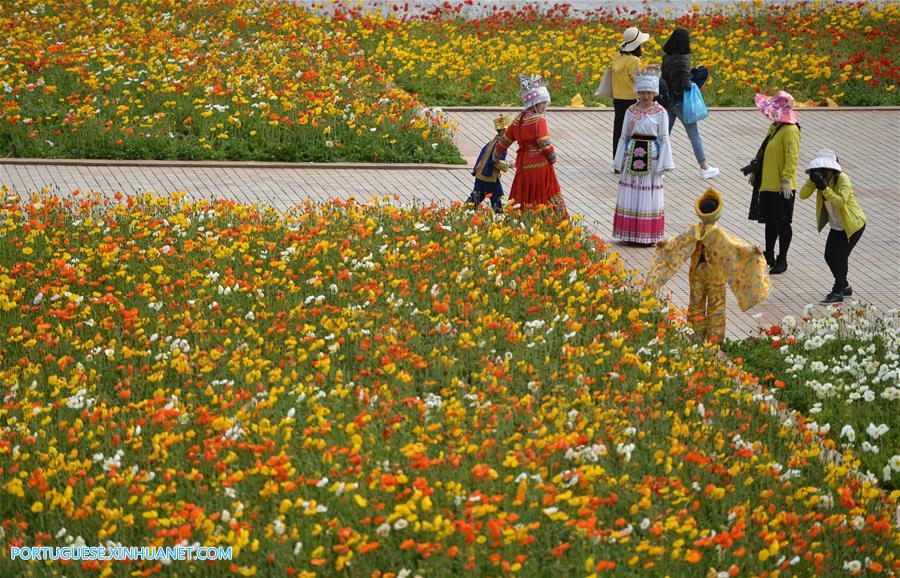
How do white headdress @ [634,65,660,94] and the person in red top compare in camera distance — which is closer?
the person in red top

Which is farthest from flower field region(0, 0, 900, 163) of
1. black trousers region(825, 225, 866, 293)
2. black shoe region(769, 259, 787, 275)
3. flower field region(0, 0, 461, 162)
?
black trousers region(825, 225, 866, 293)

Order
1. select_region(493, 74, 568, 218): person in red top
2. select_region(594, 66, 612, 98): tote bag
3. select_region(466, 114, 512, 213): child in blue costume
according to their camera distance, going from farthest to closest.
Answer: select_region(594, 66, 612, 98): tote bag, select_region(466, 114, 512, 213): child in blue costume, select_region(493, 74, 568, 218): person in red top

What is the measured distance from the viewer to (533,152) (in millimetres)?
12109

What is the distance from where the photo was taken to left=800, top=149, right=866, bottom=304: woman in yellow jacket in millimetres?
10969

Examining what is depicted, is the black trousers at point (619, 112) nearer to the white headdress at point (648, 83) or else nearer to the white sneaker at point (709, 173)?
the white sneaker at point (709, 173)

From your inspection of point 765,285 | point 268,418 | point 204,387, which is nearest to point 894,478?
point 765,285

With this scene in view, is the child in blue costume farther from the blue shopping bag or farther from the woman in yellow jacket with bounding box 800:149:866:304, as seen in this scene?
the blue shopping bag

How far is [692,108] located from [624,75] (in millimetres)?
865

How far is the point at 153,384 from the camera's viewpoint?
28.5 ft

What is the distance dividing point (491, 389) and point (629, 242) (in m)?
4.45

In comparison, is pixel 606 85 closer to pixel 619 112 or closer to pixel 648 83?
Answer: pixel 619 112

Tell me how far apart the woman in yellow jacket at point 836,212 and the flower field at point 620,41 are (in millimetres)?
6689

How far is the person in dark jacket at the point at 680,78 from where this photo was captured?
14.5 m

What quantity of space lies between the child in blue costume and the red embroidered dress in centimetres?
8
